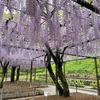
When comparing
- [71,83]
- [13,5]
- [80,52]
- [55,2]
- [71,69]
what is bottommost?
[71,83]

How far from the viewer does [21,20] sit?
446cm

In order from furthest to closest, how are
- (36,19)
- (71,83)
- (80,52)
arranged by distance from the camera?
(71,83), (80,52), (36,19)

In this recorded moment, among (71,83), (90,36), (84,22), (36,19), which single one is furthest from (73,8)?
(71,83)

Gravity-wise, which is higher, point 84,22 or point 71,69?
point 84,22

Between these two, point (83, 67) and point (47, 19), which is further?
point (83, 67)

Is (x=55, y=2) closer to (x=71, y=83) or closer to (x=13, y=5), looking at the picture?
(x=13, y=5)

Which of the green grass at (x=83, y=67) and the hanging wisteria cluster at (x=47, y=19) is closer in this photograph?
the hanging wisteria cluster at (x=47, y=19)

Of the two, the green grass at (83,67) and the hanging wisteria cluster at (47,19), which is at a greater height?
the hanging wisteria cluster at (47,19)

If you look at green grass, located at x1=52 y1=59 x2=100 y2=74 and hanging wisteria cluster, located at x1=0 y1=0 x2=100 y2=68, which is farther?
green grass, located at x1=52 y1=59 x2=100 y2=74

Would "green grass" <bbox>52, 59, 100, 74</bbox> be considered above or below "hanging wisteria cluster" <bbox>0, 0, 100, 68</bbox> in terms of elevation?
below

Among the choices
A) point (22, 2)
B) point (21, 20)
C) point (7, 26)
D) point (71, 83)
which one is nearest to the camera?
point (22, 2)

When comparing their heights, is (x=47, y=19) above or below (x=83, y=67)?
above

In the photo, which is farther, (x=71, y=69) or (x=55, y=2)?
(x=71, y=69)

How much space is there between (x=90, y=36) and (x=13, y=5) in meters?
3.16
